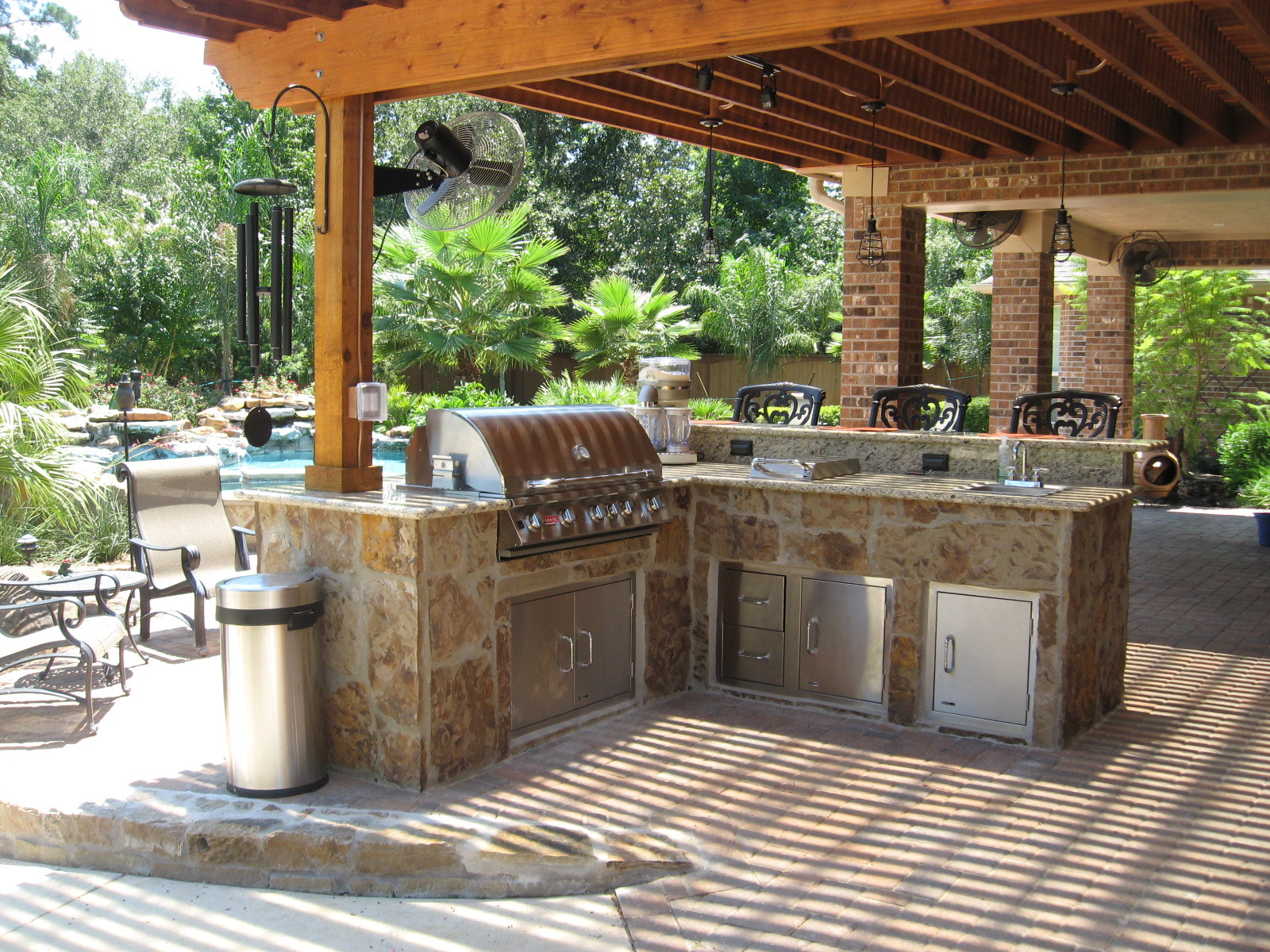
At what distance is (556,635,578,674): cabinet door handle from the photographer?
14.4ft

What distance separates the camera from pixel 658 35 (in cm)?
380

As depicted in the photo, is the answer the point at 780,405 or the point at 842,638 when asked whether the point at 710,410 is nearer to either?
the point at 780,405

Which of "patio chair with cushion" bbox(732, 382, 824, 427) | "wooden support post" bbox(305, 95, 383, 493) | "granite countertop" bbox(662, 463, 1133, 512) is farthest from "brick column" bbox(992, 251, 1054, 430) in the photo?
"wooden support post" bbox(305, 95, 383, 493)

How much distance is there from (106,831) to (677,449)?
2.99 metres

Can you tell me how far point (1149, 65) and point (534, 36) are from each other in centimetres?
337

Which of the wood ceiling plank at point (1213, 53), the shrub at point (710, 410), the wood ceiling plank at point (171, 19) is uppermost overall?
the wood ceiling plank at point (1213, 53)

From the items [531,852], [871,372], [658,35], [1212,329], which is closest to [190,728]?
[531,852]

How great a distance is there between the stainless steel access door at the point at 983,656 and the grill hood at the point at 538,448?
1356 millimetres

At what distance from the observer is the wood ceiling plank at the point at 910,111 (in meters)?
5.70

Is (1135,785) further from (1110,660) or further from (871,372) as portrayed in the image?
(871,372)

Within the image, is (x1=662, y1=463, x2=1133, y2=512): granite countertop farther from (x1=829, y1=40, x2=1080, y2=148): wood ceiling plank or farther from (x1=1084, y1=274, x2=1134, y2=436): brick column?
(x1=1084, y1=274, x2=1134, y2=436): brick column

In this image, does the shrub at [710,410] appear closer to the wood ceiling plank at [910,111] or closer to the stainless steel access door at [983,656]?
the wood ceiling plank at [910,111]

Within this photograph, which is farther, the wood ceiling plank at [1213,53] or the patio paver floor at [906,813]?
the wood ceiling plank at [1213,53]

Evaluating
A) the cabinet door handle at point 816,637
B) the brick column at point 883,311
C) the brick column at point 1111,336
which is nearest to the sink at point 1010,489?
the cabinet door handle at point 816,637
